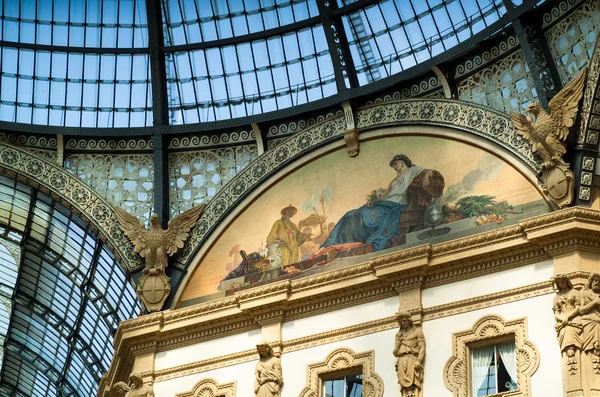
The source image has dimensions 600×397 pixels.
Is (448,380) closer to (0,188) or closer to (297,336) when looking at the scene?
(297,336)

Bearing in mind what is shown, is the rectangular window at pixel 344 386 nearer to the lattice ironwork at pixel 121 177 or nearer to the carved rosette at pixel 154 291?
the carved rosette at pixel 154 291

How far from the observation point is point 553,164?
111 ft

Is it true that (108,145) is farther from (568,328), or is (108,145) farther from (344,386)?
(568,328)

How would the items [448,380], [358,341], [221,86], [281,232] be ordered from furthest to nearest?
1. [221,86]
2. [281,232]
3. [358,341]
4. [448,380]

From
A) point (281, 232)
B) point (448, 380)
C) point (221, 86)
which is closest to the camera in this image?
point (448, 380)

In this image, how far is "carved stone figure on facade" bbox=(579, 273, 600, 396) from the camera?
3041cm

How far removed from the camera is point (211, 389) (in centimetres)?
3641

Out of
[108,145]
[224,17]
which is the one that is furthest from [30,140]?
[224,17]

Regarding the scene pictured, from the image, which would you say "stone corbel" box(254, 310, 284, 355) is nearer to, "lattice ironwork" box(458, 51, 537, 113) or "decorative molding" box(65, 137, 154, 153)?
"decorative molding" box(65, 137, 154, 153)

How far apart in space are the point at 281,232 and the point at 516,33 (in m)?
9.53

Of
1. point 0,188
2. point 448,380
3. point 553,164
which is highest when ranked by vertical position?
point 0,188

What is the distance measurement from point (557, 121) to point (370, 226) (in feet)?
21.2

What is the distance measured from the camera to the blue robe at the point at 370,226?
36.4 m

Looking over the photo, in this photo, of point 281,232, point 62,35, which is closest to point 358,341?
point 281,232
